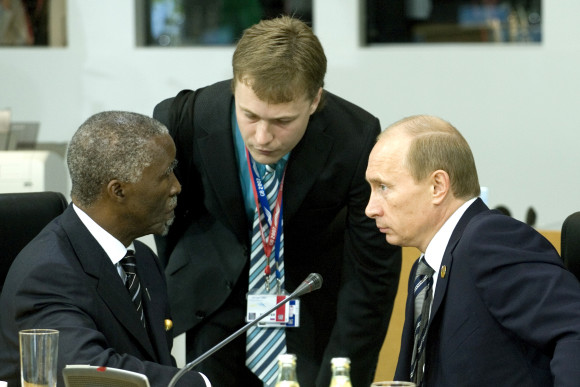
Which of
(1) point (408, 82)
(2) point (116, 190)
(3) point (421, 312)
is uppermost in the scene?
(1) point (408, 82)

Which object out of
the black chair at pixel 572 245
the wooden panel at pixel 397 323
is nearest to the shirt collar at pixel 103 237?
the black chair at pixel 572 245

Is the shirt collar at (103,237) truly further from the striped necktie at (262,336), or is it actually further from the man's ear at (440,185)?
the man's ear at (440,185)

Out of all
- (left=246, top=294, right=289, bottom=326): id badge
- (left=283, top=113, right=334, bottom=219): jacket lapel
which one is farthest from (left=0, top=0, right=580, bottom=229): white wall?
(left=246, top=294, right=289, bottom=326): id badge

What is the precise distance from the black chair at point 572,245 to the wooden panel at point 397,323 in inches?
52.5

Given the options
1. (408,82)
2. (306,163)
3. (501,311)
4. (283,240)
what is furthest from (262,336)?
(408,82)

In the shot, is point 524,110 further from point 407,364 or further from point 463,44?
point 407,364

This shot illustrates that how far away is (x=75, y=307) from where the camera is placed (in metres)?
2.09

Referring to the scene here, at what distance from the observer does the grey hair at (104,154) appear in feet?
7.30

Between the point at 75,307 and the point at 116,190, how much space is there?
30 cm

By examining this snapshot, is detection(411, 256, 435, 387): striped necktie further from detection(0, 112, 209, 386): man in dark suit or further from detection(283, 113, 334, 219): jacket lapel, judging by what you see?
detection(283, 113, 334, 219): jacket lapel

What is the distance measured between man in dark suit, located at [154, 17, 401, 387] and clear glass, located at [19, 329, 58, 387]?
38.5 inches

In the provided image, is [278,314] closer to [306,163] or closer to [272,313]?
[272,313]

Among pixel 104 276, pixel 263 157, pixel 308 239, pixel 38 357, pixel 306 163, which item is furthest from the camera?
pixel 308 239

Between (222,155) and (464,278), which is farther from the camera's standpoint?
(222,155)
